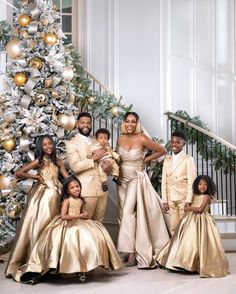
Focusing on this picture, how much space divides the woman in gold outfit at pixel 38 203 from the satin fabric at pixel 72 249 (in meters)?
0.18

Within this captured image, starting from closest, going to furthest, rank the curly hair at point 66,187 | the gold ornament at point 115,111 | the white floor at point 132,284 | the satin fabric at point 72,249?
the white floor at point 132,284, the satin fabric at point 72,249, the curly hair at point 66,187, the gold ornament at point 115,111

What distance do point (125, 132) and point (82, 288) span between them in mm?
1921

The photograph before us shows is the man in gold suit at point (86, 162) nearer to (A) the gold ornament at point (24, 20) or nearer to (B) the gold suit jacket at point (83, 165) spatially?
(B) the gold suit jacket at point (83, 165)

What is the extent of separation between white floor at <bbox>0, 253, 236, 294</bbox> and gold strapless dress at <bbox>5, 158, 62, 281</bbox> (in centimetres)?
24

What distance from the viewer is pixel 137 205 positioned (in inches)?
249

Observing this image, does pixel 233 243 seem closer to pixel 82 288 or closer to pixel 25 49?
pixel 82 288

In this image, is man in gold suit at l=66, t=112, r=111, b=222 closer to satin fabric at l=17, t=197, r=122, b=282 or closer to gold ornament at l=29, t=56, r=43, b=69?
satin fabric at l=17, t=197, r=122, b=282

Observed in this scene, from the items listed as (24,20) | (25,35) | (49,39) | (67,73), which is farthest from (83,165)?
(24,20)

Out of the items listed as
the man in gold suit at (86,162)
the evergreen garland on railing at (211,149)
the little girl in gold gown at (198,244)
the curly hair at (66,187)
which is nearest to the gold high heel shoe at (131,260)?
the little girl in gold gown at (198,244)

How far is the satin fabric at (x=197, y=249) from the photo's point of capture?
18.7 ft

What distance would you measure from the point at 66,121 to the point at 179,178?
134 centimetres

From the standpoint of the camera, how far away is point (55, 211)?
5738 mm

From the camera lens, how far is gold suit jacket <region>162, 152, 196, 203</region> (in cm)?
634

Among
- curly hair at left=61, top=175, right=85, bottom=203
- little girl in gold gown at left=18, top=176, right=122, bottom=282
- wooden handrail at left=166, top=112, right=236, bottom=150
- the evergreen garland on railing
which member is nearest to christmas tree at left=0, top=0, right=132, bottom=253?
curly hair at left=61, top=175, right=85, bottom=203
